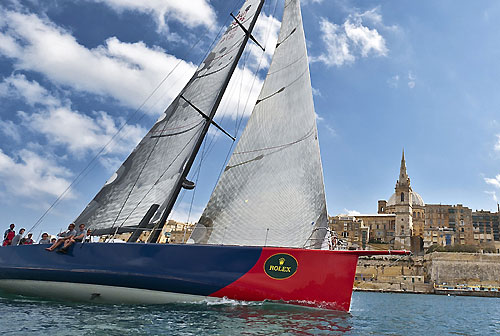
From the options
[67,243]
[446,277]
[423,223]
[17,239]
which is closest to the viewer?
[67,243]

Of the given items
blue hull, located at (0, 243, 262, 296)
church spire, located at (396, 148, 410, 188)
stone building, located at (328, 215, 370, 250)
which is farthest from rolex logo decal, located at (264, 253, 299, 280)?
church spire, located at (396, 148, 410, 188)

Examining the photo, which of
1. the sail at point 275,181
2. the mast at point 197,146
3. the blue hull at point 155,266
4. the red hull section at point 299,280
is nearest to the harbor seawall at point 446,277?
the mast at point 197,146

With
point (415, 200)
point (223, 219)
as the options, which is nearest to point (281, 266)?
point (223, 219)

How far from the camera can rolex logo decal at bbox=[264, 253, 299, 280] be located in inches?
310

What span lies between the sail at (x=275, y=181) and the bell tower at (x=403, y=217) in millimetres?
63863

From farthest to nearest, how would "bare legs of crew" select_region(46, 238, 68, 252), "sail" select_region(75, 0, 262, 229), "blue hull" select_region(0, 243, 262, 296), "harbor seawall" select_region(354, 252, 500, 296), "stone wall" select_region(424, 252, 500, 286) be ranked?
"stone wall" select_region(424, 252, 500, 286) < "harbor seawall" select_region(354, 252, 500, 296) < "sail" select_region(75, 0, 262, 229) < "bare legs of crew" select_region(46, 238, 68, 252) < "blue hull" select_region(0, 243, 262, 296)

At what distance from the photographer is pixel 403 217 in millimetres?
71312

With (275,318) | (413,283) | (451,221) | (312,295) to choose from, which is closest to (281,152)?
(312,295)

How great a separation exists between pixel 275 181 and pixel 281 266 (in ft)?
7.12

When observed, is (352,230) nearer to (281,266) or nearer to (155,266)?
(281,266)

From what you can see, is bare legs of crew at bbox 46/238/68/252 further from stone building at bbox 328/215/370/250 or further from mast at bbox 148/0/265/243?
stone building at bbox 328/215/370/250

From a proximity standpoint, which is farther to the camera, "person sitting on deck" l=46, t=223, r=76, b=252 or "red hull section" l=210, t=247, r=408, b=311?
"person sitting on deck" l=46, t=223, r=76, b=252

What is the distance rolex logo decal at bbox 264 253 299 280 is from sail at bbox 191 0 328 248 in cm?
44

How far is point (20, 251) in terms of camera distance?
10.0 metres
